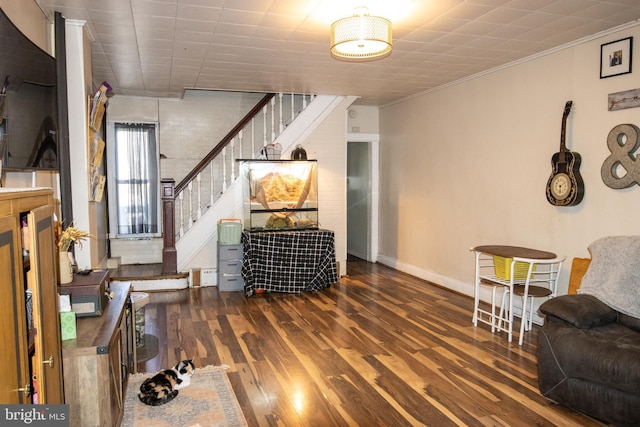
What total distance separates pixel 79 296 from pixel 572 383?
115 inches

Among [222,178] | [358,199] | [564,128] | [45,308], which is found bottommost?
[45,308]

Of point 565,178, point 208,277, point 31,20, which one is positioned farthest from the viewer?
point 208,277

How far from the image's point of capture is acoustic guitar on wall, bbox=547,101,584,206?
3.99 metres

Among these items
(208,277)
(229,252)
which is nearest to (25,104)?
(229,252)

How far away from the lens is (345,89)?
6.04 metres

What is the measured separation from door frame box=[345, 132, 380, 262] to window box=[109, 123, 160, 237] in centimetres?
310

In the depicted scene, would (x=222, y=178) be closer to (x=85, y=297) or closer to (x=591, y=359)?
(x=85, y=297)

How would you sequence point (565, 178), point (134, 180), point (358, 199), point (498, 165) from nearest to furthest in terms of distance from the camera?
point (565, 178), point (498, 165), point (134, 180), point (358, 199)

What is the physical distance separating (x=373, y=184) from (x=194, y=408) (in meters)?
5.31

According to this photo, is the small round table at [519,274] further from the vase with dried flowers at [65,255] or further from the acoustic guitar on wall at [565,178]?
the vase with dried flowers at [65,255]

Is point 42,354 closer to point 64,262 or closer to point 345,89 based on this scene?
point 64,262

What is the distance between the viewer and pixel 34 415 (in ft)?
4.83

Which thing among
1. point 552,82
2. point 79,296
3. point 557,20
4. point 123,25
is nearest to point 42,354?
point 79,296

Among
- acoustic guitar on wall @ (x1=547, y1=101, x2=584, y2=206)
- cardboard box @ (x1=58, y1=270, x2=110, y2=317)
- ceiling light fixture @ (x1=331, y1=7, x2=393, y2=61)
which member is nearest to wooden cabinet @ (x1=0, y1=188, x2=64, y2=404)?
cardboard box @ (x1=58, y1=270, x2=110, y2=317)
